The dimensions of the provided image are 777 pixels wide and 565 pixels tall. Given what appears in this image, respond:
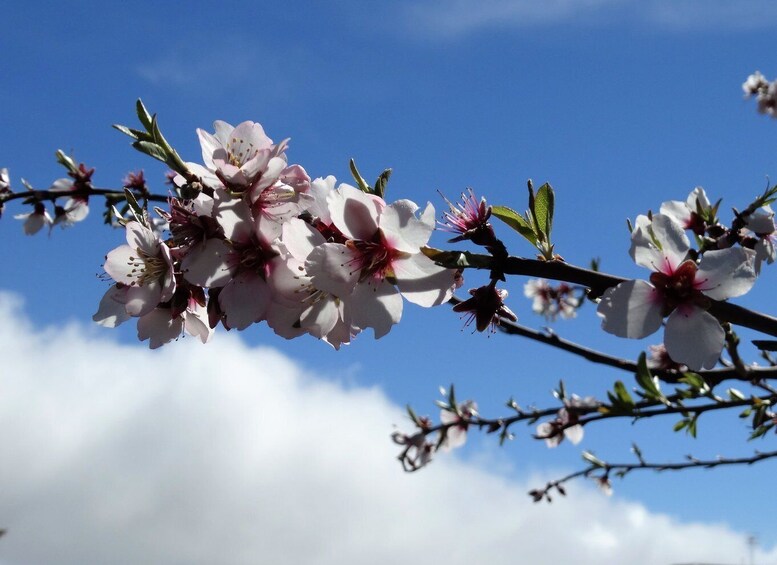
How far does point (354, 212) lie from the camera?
1.63 m

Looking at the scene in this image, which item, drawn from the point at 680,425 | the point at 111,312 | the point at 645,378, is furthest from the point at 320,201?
the point at 680,425

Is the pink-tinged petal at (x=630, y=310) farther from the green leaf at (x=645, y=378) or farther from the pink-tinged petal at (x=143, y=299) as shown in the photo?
the pink-tinged petal at (x=143, y=299)

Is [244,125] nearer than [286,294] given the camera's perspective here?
No

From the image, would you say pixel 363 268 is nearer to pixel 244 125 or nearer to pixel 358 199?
pixel 358 199

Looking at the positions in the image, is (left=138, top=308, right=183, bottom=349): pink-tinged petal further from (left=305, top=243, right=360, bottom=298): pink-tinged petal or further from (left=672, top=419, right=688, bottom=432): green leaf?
(left=672, top=419, right=688, bottom=432): green leaf

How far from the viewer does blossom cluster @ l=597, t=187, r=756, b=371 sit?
1.57 m

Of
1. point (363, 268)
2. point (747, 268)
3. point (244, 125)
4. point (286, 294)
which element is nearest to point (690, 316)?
point (747, 268)

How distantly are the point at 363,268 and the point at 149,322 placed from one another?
2.21ft

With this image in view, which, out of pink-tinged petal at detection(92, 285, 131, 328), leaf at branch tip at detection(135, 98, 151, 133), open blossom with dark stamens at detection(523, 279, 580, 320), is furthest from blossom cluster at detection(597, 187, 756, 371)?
open blossom with dark stamens at detection(523, 279, 580, 320)

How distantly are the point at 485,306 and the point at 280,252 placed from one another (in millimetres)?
509

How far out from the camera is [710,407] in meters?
2.88

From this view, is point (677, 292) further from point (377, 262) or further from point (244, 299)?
point (244, 299)

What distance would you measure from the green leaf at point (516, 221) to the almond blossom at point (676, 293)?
224 millimetres

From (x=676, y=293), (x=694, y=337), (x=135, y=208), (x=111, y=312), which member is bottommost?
(x=694, y=337)
